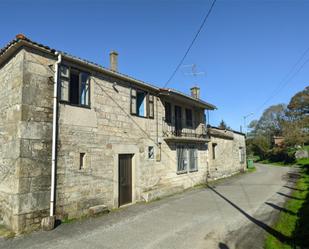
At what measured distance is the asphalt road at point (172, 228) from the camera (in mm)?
6934

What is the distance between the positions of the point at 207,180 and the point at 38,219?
1339cm

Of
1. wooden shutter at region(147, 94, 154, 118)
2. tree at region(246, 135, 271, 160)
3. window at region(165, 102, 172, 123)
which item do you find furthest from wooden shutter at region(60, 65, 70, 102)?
tree at region(246, 135, 271, 160)

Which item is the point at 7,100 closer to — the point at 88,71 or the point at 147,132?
the point at 88,71

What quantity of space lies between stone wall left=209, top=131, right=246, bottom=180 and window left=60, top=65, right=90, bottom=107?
12.6 m

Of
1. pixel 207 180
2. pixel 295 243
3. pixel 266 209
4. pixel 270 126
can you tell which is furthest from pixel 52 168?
pixel 270 126

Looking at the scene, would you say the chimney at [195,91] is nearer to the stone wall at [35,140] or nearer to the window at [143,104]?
the window at [143,104]

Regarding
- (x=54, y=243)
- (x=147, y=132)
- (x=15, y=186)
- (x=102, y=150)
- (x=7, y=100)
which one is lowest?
(x=54, y=243)

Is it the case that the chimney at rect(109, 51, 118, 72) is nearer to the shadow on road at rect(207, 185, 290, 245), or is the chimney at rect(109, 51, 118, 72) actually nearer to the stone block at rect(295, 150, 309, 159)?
the shadow on road at rect(207, 185, 290, 245)

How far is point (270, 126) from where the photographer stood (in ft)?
196

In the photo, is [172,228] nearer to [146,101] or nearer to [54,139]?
[54,139]

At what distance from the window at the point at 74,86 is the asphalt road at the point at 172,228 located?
4413mm

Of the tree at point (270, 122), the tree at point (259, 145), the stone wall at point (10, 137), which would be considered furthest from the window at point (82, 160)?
the tree at point (270, 122)

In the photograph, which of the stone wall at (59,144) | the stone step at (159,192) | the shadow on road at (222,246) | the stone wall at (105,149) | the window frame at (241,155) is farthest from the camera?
the window frame at (241,155)

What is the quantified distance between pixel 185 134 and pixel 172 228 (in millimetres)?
9493
